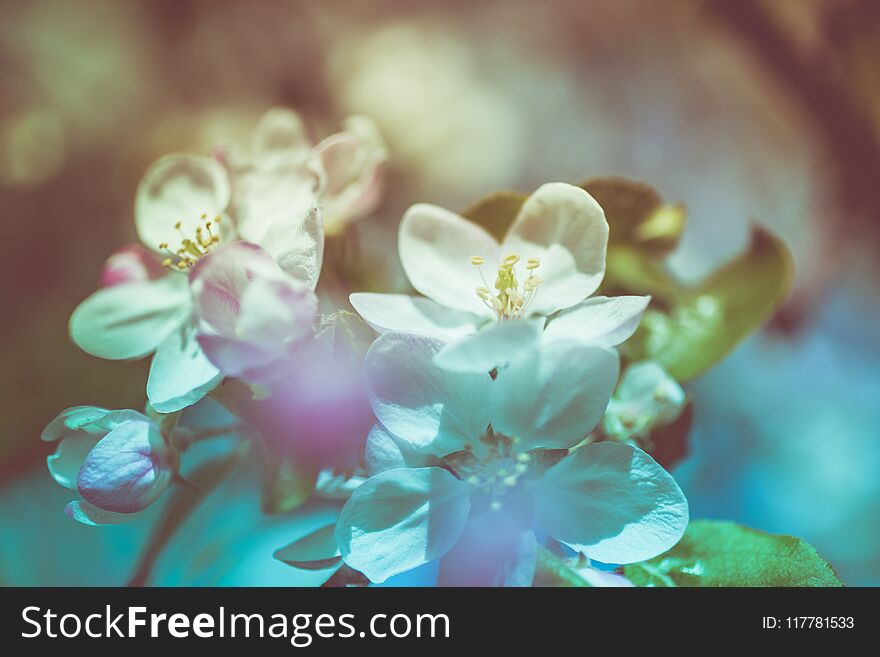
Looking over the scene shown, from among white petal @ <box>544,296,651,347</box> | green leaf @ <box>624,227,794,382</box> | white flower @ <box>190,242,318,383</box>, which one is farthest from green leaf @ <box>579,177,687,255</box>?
white flower @ <box>190,242,318,383</box>

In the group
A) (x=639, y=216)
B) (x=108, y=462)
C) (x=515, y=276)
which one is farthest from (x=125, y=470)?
(x=639, y=216)

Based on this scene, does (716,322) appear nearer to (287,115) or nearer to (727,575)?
(727,575)

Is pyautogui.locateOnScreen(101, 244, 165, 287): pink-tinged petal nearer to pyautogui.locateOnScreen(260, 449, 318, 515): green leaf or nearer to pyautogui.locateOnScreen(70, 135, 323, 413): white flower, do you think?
pyautogui.locateOnScreen(70, 135, 323, 413): white flower

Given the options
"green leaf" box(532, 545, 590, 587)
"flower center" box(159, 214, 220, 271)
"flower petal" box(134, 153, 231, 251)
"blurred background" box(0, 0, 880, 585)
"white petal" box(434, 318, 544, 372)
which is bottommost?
"green leaf" box(532, 545, 590, 587)

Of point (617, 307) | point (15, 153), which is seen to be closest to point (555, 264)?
point (617, 307)

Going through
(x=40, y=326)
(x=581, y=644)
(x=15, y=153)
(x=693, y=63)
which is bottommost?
(x=581, y=644)

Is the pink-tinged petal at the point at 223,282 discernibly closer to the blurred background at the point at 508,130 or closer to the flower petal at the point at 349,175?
the flower petal at the point at 349,175
